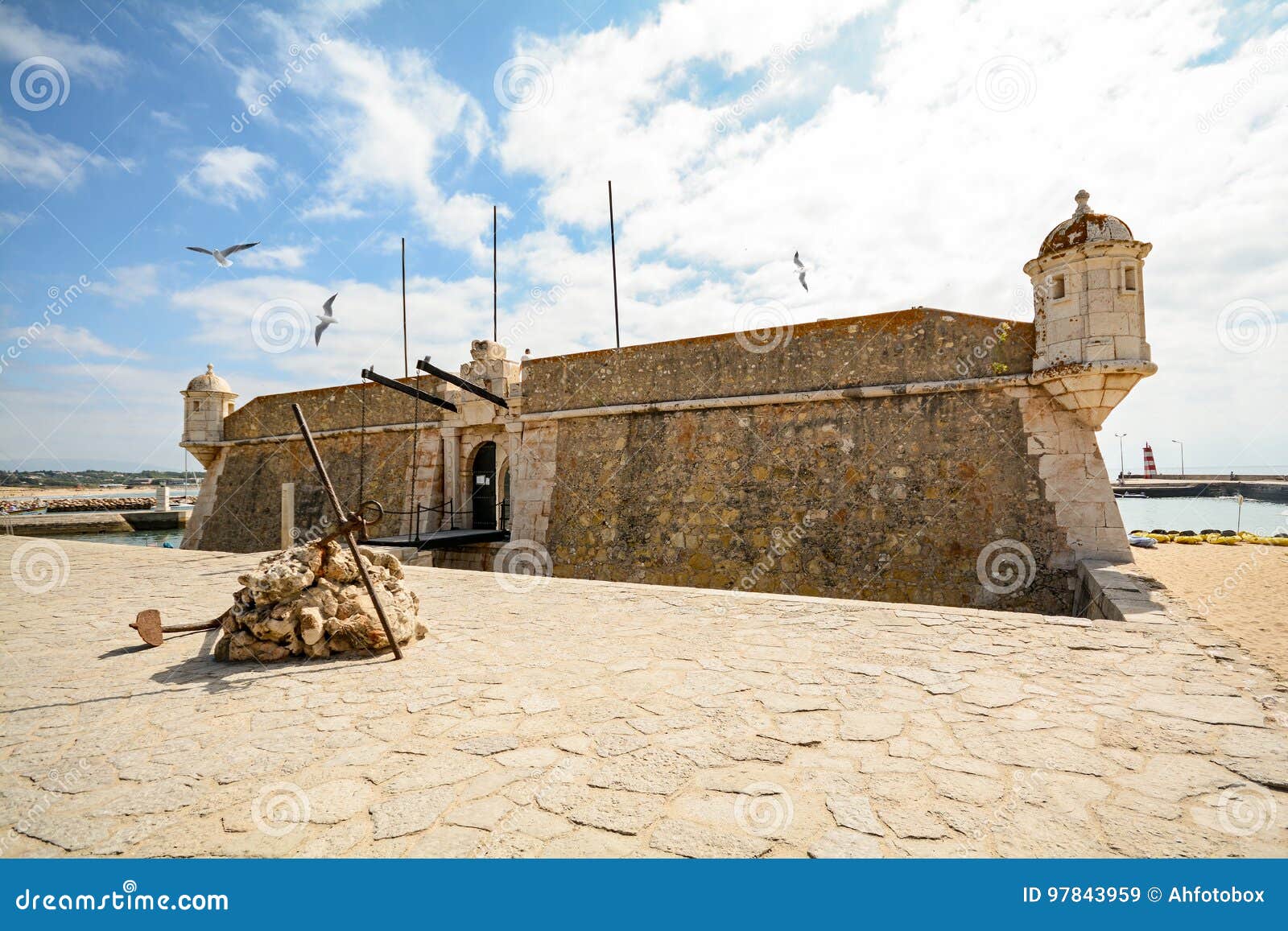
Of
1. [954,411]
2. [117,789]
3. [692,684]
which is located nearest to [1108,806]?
[692,684]

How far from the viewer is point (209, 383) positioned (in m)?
17.4

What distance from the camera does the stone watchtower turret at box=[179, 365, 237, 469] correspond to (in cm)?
1728

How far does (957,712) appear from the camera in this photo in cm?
300

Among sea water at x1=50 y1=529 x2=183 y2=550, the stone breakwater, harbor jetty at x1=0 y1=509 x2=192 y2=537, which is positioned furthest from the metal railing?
the stone breakwater

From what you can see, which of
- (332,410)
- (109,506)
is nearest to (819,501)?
(332,410)

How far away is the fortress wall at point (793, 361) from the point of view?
26.5ft

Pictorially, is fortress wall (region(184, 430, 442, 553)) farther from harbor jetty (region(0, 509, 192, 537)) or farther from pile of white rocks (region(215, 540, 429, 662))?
pile of white rocks (region(215, 540, 429, 662))

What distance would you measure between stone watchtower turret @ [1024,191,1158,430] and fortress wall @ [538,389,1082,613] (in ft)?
2.27

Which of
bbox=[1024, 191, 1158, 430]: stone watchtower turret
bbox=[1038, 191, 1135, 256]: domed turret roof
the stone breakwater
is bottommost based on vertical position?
the stone breakwater

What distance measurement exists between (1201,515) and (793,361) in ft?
144

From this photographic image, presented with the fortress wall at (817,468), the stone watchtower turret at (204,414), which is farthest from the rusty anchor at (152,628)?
the stone watchtower turret at (204,414)
